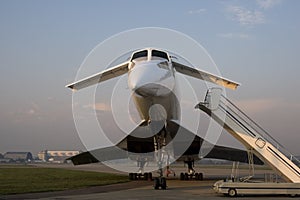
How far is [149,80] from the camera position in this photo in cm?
1347

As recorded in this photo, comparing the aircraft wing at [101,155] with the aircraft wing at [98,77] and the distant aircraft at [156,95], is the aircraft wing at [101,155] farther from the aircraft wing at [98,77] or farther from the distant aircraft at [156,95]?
the aircraft wing at [98,77]

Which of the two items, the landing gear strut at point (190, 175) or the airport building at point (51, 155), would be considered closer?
the landing gear strut at point (190, 175)

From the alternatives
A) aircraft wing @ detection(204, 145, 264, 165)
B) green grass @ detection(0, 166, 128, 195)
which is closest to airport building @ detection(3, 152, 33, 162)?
green grass @ detection(0, 166, 128, 195)

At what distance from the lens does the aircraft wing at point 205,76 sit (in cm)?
1698

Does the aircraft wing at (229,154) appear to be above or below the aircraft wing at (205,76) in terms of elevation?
below

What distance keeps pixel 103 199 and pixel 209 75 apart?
22.5 ft

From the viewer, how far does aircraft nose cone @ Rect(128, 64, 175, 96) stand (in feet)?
44.1

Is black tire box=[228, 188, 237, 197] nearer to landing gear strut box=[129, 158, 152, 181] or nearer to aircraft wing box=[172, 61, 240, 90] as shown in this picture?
aircraft wing box=[172, 61, 240, 90]

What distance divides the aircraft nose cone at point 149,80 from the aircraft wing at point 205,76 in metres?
2.62

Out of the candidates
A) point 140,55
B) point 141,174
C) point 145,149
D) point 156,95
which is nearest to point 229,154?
point 141,174

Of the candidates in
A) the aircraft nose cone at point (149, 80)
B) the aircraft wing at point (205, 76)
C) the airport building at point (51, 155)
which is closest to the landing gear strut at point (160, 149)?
the aircraft wing at point (205, 76)

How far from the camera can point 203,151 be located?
81.3 feet

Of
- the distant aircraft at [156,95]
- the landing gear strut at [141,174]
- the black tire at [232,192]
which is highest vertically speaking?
the distant aircraft at [156,95]

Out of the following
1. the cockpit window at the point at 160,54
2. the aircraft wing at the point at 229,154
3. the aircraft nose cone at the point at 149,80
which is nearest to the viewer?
the aircraft nose cone at the point at 149,80
